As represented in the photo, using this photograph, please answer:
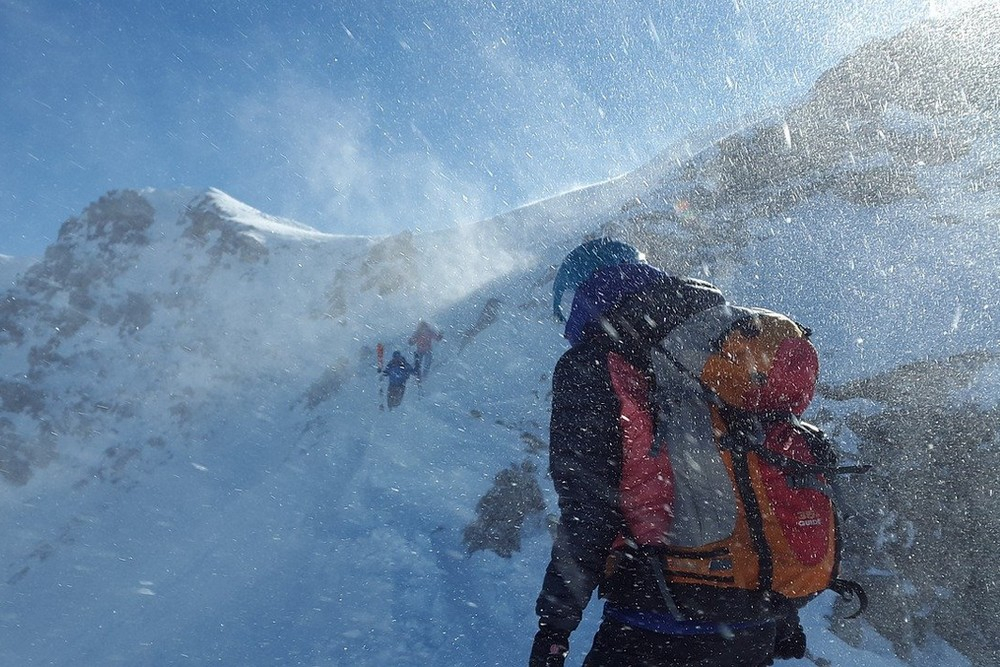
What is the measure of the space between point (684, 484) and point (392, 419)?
18346 millimetres

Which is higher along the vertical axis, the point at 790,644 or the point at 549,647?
the point at 549,647

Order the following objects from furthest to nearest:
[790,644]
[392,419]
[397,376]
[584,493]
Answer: [392,419], [397,376], [790,644], [584,493]

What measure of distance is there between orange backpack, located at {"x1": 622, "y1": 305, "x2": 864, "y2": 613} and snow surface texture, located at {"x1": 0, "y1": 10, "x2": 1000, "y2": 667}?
7755 millimetres

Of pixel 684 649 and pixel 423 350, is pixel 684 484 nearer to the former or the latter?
pixel 684 649

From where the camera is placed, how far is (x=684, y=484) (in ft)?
5.50

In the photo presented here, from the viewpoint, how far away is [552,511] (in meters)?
12.1

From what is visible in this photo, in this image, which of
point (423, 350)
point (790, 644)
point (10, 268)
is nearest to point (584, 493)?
point (790, 644)

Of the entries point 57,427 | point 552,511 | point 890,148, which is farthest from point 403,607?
point 57,427

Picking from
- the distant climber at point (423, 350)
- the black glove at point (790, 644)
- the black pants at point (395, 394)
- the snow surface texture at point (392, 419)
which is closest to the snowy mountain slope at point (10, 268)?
the snow surface texture at point (392, 419)

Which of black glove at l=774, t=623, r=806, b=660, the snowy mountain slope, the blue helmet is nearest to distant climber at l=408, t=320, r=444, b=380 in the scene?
the blue helmet

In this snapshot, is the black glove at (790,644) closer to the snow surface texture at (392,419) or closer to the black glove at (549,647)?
the black glove at (549,647)

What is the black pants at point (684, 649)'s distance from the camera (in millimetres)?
1705

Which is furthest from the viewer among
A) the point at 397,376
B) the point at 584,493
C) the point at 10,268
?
the point at 10,268

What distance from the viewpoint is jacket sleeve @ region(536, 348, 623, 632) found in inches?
68.6
